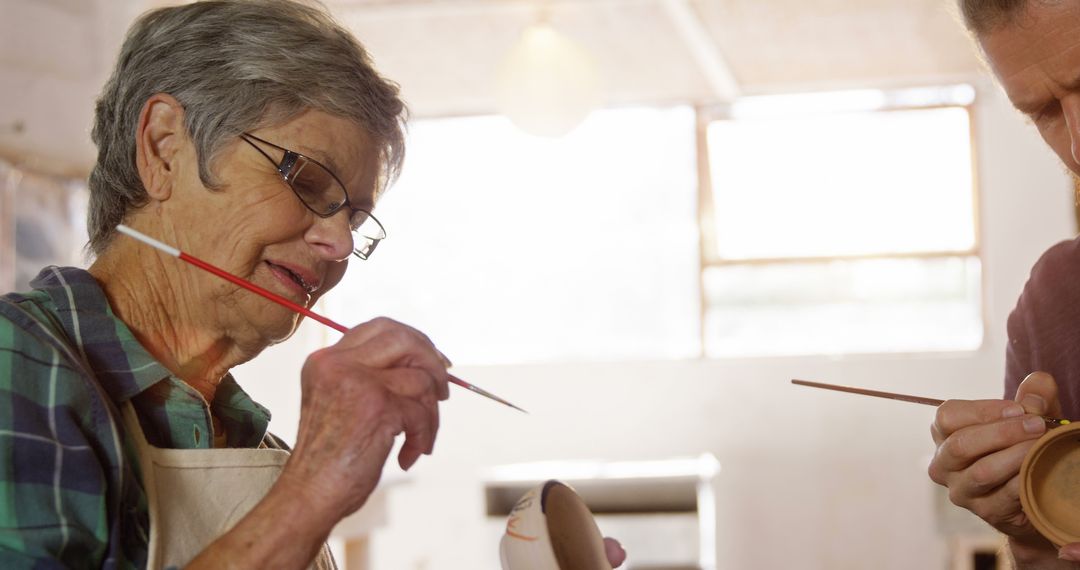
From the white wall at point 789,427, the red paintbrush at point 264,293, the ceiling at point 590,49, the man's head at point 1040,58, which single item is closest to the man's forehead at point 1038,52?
the man's head at point 1040,58

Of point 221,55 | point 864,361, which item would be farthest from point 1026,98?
point 864,361

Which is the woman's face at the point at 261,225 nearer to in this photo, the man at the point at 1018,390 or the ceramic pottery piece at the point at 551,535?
the ceramic pottery piece at the point at 551,535

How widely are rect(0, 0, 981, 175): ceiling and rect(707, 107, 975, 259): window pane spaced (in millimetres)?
284

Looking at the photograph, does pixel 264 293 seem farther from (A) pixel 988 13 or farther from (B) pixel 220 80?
(A) pixel 988 13

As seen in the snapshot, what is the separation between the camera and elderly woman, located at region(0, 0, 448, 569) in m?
1.05

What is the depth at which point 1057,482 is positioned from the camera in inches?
48.7

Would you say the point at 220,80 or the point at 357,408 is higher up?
the point at 220,80

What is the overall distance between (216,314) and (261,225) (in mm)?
123

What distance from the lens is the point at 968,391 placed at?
6.29m

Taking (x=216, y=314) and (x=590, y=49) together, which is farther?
(x=590, y=49)

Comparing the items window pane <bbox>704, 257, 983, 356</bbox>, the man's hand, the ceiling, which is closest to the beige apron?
the man's hand

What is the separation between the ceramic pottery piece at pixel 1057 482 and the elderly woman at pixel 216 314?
0.66 metres

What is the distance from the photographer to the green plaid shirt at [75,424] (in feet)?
3.24

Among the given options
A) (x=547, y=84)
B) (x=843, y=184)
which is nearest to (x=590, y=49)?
(x=547, y=84)
